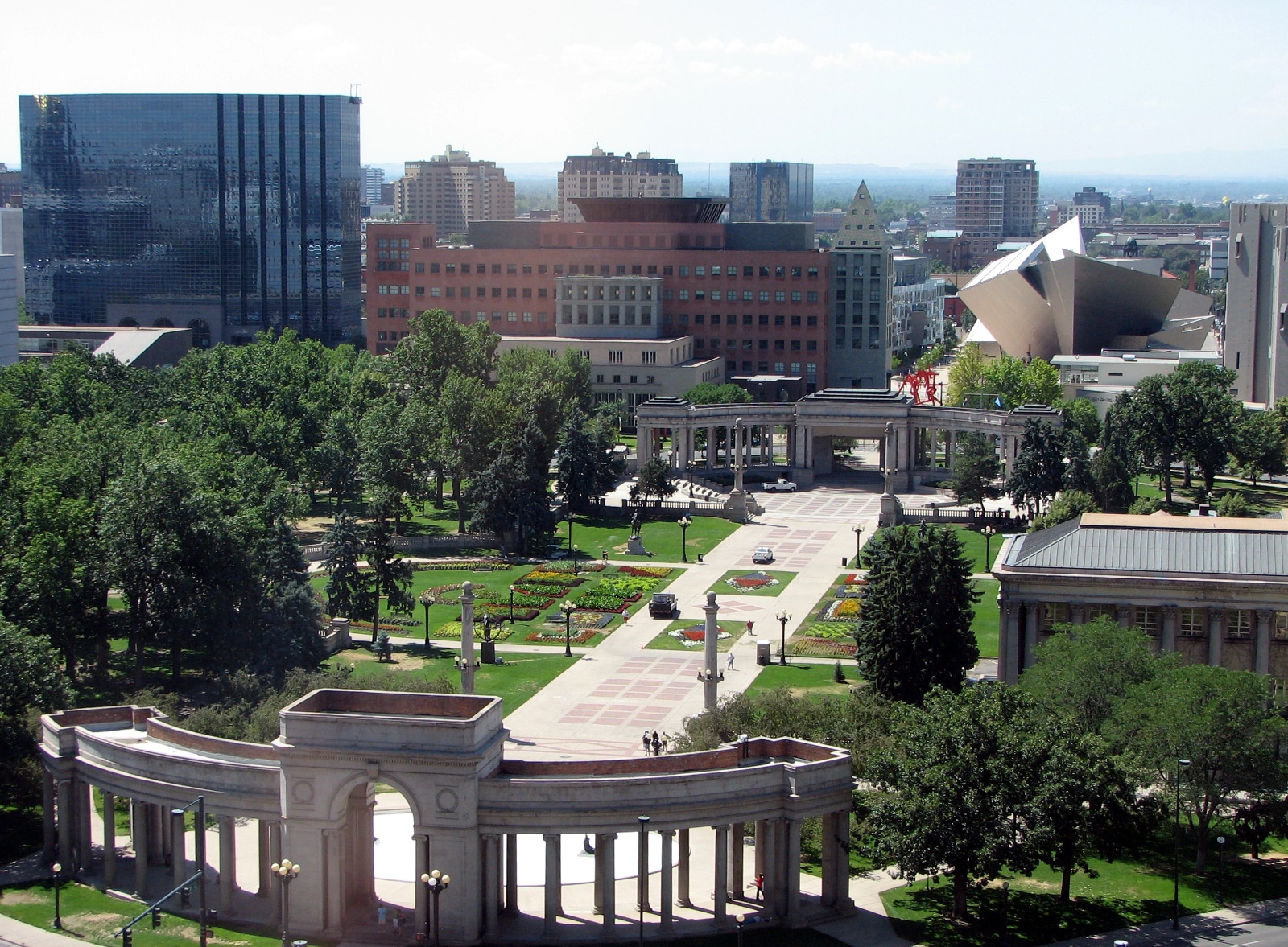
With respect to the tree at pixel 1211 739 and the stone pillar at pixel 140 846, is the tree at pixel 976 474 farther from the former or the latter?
the stone pillar at pixel 140 846

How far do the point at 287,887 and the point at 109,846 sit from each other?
1104 cm

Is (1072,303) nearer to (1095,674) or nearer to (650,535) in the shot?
A: (650,535)

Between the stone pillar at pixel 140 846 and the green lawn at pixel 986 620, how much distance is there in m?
42.9

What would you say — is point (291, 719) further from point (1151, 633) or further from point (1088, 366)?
point (1088, 366)

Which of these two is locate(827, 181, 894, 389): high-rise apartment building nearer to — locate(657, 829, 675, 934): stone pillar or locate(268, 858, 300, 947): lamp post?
locate(657, 829, 675, 934): stone pillar

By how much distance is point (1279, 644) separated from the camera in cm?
7231

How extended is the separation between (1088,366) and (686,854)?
5371 inches

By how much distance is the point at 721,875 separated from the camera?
52.5 metres

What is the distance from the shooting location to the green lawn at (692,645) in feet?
294

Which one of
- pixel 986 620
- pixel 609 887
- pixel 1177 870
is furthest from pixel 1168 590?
pixel 609 887

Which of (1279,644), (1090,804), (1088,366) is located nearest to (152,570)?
(1090,804)

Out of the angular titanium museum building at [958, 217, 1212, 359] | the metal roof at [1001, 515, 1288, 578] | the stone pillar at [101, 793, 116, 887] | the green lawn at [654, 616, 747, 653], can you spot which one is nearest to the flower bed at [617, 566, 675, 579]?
A: the green lawn at [654, 616, 747, 653]

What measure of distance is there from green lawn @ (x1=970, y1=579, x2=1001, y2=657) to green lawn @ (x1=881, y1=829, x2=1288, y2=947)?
964 inches

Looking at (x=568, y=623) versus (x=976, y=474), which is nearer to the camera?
(x=568, y=623)
